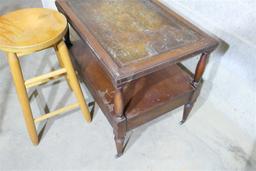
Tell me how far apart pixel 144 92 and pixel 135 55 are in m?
0.29

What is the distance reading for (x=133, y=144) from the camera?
1272mm

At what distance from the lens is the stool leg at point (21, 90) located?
38.4 inches

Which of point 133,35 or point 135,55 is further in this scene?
point 133,35

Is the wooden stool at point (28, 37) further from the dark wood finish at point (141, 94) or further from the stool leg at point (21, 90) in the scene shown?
the dark wood finish at point (141, 94)

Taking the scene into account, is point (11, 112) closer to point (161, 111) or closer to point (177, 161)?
point (161, 111)

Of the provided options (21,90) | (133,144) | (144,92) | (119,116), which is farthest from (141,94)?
(21,90)

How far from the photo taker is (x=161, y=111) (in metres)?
1.13

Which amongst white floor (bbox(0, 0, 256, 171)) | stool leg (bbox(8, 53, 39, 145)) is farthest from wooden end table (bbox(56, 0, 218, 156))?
stool leg (bbox(8, 53, 39, 145))

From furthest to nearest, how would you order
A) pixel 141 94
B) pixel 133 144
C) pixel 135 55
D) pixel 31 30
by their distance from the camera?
pixel 133 144 → pixel 141 94 → pixel 31 30 → pixel 135 55

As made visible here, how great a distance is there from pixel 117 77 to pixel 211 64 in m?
0.77

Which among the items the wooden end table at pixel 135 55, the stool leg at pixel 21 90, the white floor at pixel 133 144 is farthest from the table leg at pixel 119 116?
the stool leg at pixel 21 90

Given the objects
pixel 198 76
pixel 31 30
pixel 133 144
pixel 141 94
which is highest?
pixel 31 30

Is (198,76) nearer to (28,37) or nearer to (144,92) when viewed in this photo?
(144,92)

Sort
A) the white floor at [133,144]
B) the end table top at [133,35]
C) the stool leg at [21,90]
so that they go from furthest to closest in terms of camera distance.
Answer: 1. the white floor at [133,144]
2. the stool leg at [21,90]
3. the end table top at [133,35]
